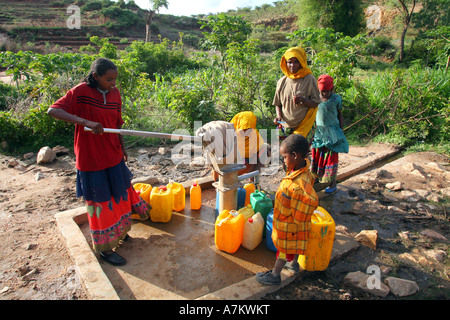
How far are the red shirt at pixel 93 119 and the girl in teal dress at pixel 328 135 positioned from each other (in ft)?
8.63

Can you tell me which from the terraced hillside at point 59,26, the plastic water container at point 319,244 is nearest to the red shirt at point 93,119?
the plastic water container at point 319,244

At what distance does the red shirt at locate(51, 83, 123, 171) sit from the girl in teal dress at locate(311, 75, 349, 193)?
2.63m

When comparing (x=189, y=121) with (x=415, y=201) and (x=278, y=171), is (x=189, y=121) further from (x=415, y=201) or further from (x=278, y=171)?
(x=415, y=201)

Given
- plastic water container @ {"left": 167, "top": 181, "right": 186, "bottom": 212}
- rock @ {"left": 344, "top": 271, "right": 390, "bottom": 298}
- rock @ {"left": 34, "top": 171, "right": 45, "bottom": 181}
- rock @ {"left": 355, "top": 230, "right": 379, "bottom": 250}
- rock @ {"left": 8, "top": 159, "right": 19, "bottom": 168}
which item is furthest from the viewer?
rock @ {"left": 8, "top": 159, "right": 19, "bottom": 168}

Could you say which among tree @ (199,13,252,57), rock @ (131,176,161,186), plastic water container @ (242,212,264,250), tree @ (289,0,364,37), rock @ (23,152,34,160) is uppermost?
tree @ (289,0,364,37)

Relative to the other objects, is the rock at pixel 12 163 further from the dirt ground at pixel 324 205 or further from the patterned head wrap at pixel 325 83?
the patterned head wrap at pixel 325 83

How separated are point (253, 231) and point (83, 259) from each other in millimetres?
1529

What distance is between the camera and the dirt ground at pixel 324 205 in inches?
98.9

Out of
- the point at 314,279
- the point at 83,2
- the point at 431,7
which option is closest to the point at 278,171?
the point at 314,279

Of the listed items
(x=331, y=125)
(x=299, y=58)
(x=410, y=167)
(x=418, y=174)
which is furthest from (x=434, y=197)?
(x=299, y=58)

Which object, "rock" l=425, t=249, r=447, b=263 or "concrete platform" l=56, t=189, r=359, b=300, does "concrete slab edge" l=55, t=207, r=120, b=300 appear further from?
"rock" l=425, t=249, r=447, b=263

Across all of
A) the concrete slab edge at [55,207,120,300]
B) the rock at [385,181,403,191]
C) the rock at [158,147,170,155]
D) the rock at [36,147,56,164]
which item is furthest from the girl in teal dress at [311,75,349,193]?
the rock at [36,147,56,164]

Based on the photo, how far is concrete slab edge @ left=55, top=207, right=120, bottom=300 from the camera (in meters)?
2.23

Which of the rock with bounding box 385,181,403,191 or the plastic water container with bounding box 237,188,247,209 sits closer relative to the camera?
the plastic water container with bounding box 237,188,247,209
